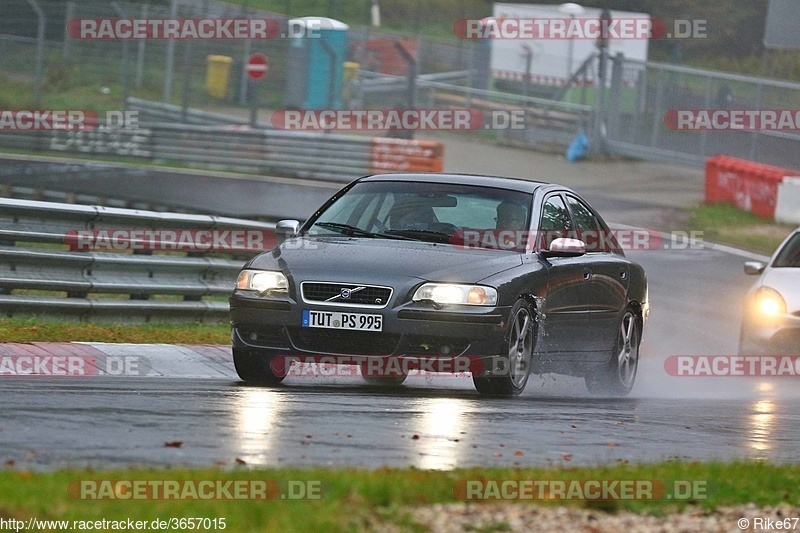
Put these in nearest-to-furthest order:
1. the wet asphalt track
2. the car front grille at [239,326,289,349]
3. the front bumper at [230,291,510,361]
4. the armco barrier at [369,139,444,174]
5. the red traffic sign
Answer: the wet asphalt track, the front bumper at [230,291,510,361], the car front grille at [239,326,289,349], the armco barrier at [369,139,444,174], the red traffic sign

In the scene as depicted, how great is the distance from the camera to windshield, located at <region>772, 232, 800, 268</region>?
49.4 feet

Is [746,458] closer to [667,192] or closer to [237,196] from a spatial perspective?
[237,196]

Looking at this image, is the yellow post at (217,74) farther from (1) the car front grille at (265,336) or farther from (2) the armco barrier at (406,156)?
(1) the car front grille at (265,336)

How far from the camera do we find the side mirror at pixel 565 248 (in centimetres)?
1056

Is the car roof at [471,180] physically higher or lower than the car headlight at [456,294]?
higher

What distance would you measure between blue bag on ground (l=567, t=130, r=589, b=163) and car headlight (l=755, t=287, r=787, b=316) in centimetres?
2098

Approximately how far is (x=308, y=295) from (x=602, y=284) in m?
2.79

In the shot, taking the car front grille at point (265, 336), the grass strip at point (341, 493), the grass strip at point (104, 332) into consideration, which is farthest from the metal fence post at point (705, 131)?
the grass strip at point (341, 493)

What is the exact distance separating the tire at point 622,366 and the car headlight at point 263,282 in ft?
9.84

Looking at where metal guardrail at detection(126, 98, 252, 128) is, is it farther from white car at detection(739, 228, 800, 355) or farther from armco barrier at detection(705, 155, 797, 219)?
white car at detection(739, 228, 800, 355)

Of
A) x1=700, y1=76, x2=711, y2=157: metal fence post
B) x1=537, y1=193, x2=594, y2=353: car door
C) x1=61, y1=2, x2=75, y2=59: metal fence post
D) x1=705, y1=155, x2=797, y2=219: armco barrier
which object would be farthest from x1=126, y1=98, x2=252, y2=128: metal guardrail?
x1=537, y1=193, x2=594, y2=353: car door

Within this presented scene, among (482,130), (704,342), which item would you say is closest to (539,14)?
(482,130)

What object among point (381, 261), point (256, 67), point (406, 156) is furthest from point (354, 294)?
point (256, 67)

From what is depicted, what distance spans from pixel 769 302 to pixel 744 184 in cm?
1430
